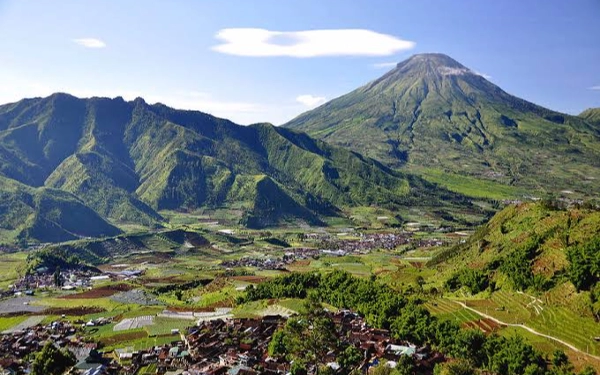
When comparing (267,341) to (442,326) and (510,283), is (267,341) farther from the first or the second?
(510,283)

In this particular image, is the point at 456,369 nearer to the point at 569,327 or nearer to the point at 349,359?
the point at 349,359

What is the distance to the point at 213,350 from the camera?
56.3 metres

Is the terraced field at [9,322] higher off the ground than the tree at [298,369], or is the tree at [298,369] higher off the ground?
the tree at [298,369]

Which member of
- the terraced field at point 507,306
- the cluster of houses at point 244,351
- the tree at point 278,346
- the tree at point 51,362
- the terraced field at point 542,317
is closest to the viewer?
the tree at point 51,362

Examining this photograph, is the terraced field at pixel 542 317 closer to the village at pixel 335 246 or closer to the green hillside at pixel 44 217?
the village at pixel 335 246

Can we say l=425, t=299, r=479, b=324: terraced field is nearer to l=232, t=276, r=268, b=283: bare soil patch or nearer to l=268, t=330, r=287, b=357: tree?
l=268, t=330, r=287, b=357: tree

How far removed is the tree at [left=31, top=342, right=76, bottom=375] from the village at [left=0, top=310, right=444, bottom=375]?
1129 millimetres

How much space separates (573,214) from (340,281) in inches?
1415

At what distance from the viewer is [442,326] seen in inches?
2191

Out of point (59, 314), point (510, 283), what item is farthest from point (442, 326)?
point (59, 314)

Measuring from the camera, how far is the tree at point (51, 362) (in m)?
49.8

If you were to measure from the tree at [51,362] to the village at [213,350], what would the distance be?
1129 millimetres

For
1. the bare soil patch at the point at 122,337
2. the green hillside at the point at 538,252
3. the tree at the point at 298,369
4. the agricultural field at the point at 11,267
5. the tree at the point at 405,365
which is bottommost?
the agricultural field at the point at 11,267

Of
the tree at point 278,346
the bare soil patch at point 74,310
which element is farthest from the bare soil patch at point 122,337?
the tree at point 278,346
